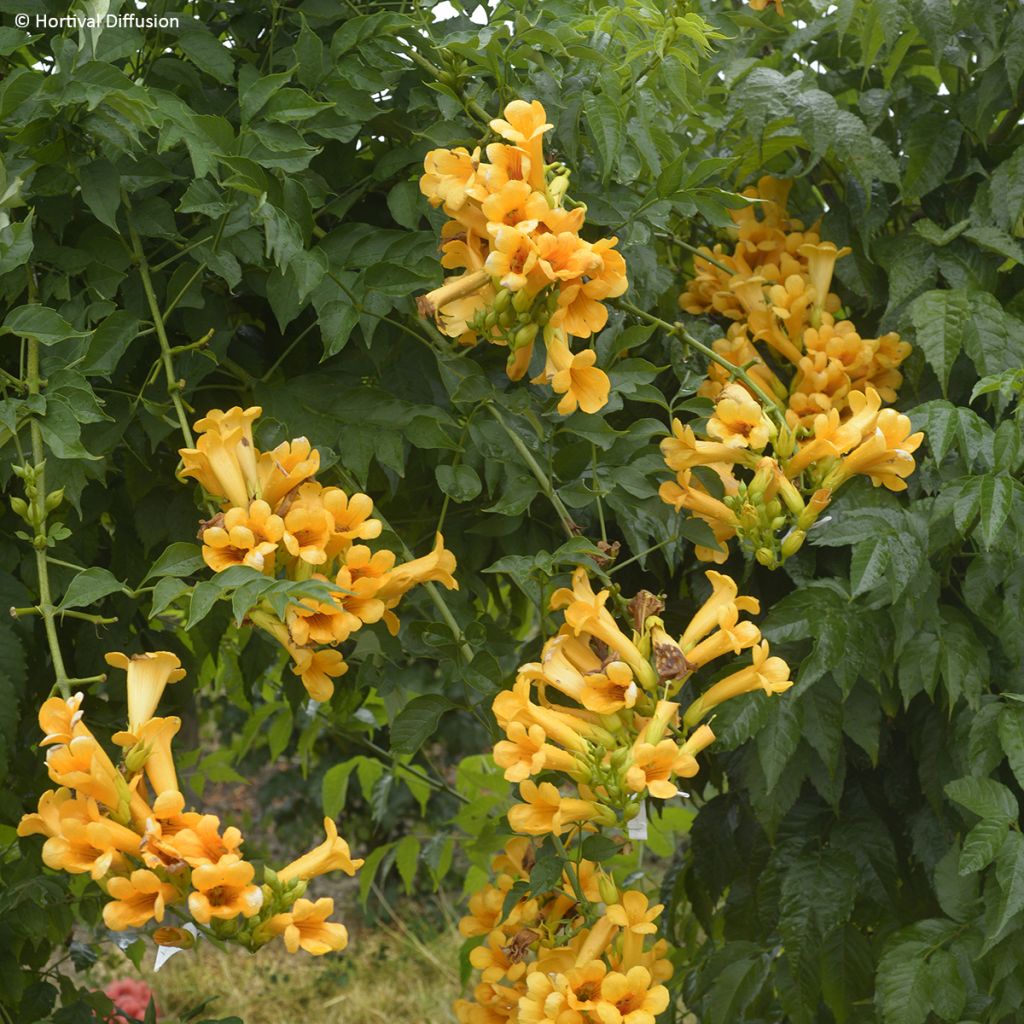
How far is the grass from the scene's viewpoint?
5.49 m

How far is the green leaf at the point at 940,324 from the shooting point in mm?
1925

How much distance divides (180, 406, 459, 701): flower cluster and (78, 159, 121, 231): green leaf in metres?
0.30

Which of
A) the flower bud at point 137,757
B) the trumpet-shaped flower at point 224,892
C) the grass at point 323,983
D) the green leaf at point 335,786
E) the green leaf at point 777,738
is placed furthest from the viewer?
the grass at point 323,983

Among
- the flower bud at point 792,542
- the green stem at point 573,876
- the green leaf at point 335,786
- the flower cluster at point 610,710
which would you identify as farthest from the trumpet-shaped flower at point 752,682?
the green leaf at point 335,786

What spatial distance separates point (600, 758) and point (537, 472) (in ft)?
1.41

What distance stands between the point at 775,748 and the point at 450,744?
5.49 meters

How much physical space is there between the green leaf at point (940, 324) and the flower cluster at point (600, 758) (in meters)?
0.59

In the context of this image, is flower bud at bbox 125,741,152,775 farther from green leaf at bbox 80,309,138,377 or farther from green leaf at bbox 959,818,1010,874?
green leaf at bbox 959,818,1010,874

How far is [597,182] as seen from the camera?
6.01ft

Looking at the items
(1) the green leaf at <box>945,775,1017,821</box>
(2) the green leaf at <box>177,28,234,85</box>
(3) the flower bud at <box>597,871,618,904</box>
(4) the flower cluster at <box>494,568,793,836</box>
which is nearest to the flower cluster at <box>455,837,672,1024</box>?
(3) the flower bud at <box>597,871,618,904</box>

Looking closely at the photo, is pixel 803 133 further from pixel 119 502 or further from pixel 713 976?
pixel 713 976

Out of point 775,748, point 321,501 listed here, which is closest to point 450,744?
point 775,748

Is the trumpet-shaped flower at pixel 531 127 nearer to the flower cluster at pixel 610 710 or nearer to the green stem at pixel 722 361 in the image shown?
the green stem at pixel 722 361

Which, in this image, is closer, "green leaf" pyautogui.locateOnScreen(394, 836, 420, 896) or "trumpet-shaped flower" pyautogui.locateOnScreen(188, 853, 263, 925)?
"trumpet-shaped flower" pyautogui.locateOnScreen(188, 853, 263, 925)
